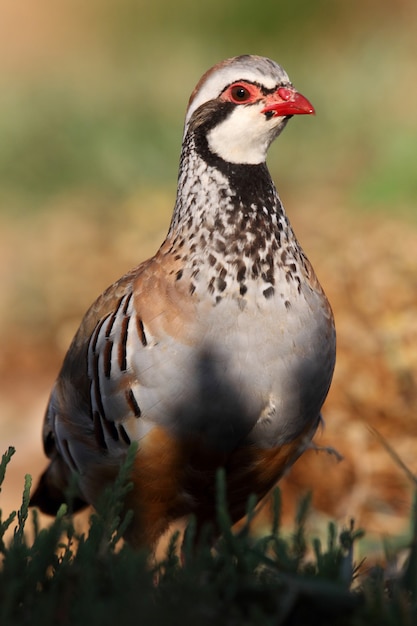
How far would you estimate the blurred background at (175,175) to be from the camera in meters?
5.07

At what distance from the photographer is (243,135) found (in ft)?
10.7

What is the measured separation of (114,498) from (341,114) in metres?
7.27

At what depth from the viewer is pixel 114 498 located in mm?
2418

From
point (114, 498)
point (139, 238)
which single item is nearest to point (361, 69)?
point (139, 238)

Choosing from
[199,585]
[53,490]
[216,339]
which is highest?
[53,490]

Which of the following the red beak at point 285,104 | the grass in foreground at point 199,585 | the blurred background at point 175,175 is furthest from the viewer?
the blurred background at point 175,175

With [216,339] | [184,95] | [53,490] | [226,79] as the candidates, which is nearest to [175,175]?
[184,95]

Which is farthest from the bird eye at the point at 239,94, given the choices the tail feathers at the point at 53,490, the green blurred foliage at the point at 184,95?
the green blurred foliage at the point at 184,95

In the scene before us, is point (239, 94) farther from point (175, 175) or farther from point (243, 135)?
point (175, 175)

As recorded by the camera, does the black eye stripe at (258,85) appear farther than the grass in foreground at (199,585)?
Yes

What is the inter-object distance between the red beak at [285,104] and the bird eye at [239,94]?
0.07 metres

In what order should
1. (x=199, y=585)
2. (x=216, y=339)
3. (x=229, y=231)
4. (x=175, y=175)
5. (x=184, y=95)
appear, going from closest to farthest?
1. (x=199, y=585)
2. (x=216, y=339)
3. (x=229, y=231)
4. (x=175, y=175)
5. (x=184, y=95)

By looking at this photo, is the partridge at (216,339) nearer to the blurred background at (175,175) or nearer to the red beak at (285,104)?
the red beak at (285,104)

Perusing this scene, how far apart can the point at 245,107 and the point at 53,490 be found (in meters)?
1.70
